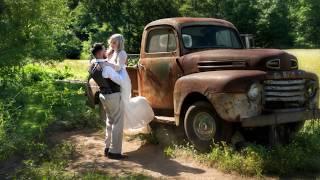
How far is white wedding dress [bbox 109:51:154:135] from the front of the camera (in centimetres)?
829

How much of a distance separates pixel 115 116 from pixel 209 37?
228 cm

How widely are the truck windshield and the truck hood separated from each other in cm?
39

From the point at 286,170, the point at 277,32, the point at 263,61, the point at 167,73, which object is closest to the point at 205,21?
the point at 167,73

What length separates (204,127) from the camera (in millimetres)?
8109

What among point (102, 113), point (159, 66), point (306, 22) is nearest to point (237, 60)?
point (159, 66)

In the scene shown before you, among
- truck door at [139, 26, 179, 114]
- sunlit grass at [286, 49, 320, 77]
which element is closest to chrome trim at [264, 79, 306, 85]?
truck door at [139, 26, 179, 114]

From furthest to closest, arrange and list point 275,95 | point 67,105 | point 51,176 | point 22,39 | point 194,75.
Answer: point 22,39 → point 67,105 → point 194,75 → point 275,95 → point 51,176

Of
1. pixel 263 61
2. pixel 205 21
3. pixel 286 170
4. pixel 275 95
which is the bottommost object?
pixel 286 170

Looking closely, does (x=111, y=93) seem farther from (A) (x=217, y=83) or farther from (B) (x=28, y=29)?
(B) (x=28, y=29)

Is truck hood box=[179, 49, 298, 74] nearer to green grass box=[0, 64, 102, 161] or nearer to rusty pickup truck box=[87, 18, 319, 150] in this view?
rusty pickup truck box=[87, 18, 319, 150]

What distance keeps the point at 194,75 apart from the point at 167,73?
33.7 inches

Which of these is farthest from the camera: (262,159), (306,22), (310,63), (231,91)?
(306,22)

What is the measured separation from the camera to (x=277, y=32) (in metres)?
61.5

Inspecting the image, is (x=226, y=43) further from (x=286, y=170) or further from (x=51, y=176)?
(x=51, y=176)
